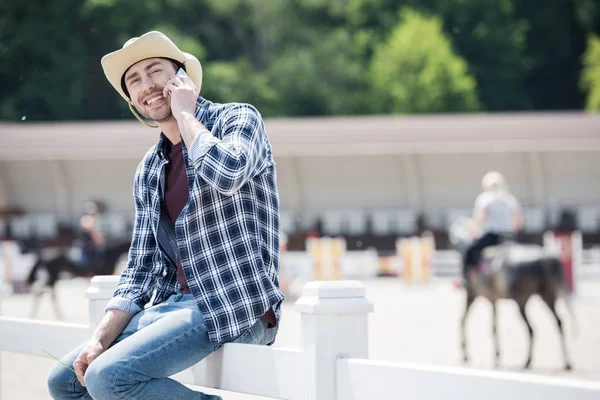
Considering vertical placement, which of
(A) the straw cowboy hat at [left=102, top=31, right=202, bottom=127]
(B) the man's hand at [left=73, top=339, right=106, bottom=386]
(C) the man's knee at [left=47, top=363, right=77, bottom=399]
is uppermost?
(A) the straw cowboy hat at [left=102, top=31, right=202, bottom=127]

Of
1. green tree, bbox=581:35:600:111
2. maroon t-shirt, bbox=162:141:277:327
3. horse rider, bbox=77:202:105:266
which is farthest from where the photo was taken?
green tree, bbox=581:35:600:111

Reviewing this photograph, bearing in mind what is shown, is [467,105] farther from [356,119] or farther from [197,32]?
[356,119]

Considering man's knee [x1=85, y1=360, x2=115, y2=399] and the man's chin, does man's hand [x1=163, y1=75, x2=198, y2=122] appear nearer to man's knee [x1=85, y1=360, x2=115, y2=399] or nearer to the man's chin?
the man's chin

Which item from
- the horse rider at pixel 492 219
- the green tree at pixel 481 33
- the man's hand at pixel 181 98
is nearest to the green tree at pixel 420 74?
the green tree at pixel 481 33

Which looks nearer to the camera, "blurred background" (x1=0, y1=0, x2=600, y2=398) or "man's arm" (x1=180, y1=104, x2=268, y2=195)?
"man's arm" (x1=180, y1=104, x2=268, y2=195)

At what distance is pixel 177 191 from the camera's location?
3037mm

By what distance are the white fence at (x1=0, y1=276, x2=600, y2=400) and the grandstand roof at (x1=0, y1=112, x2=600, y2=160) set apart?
614 inches

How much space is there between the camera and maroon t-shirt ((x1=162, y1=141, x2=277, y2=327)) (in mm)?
3018

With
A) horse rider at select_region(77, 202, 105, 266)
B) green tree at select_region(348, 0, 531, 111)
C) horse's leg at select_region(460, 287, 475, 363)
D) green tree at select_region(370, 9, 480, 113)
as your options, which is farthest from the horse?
green tree at select_region(348, 0, 531, 111)

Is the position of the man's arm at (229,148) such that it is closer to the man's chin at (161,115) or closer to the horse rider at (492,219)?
the man's chin at (161,115)

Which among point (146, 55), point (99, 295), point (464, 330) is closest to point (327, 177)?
point (464, 330)

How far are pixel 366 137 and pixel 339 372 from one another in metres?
16.1

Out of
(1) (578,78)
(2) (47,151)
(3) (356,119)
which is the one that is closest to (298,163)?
(3) (356,119)

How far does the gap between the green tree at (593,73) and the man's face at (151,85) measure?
36.9 metres
